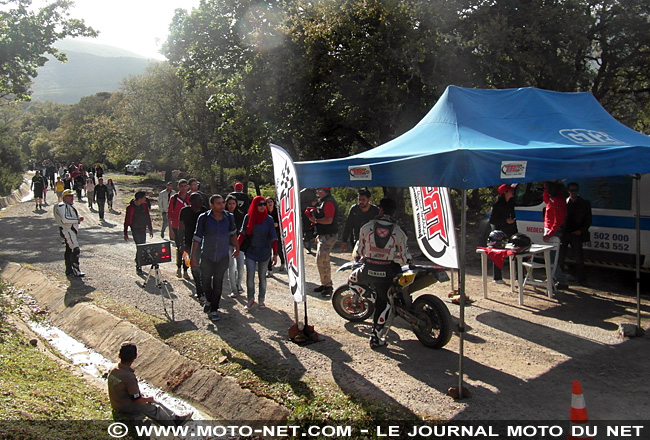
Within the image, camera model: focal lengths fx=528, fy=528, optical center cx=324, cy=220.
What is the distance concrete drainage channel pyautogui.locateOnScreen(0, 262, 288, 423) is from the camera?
5598 millimetres

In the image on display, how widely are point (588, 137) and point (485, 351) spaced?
3.14m

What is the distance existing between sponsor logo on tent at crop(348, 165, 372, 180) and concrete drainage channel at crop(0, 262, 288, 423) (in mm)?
2843

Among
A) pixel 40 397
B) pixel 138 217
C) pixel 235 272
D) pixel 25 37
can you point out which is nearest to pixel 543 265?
pixel 235 272

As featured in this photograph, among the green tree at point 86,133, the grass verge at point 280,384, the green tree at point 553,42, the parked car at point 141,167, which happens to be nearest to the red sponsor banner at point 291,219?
the grass verge at point 280,384

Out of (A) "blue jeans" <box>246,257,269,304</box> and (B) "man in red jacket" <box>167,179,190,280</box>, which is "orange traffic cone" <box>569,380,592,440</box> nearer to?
(A) "blue jeans" <box>246,257,269,304</box>

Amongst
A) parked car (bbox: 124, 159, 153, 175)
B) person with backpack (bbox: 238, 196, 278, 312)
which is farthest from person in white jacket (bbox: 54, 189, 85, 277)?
parked car (bbox: 124, 159, 153, 175)

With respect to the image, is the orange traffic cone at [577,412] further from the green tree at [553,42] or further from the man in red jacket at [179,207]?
the green tree at [553,42]

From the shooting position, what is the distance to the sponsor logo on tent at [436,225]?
6.52 m

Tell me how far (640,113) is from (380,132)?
35.8 ft

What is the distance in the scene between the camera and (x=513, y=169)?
5.68m

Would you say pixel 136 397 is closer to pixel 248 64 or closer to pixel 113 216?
pixel 248 64

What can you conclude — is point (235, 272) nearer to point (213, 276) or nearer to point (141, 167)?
point (213, 276)

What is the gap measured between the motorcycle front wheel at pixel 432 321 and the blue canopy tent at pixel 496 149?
102 cm

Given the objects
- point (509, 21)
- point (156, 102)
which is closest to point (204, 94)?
point (156, 102)
